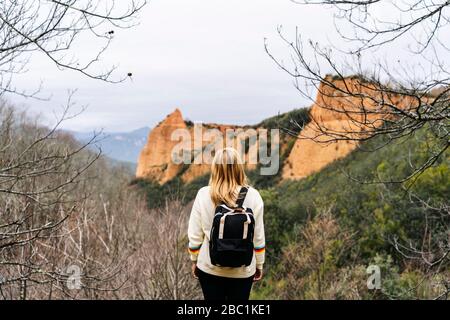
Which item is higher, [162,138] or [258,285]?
[162,138]

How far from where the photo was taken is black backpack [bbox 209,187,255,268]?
2789mm

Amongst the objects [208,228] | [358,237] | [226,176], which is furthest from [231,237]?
[358,237]

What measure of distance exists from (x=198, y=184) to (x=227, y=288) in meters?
43.7

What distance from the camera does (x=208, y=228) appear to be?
290 cm

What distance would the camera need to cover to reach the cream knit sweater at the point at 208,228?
2896 millimetres

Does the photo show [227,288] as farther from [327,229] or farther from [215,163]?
[327,229]

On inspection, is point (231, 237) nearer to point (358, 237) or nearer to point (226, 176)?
point (226, 176)

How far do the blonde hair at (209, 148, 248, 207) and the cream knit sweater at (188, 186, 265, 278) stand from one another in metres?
0.07

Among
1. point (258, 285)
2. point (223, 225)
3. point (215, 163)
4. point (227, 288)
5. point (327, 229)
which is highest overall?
point (215, 163)

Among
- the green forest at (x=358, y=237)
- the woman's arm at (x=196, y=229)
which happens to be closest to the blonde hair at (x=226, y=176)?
the woman's arm at (x=196, y=229)

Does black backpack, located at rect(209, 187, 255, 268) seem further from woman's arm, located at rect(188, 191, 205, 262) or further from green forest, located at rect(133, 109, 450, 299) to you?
green forest, located at rect(133, 109, 450, 299)
